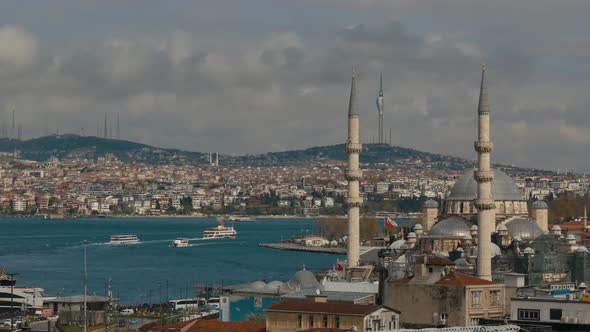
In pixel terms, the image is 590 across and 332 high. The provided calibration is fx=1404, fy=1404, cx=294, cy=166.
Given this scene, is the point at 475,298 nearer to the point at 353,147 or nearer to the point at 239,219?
the point at 353,147

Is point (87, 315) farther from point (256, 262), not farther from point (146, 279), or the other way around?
point (256, 262)

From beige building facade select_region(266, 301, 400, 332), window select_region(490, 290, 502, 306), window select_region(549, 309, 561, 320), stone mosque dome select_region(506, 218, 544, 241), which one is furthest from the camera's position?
stone mosque dome select_region(506, 218, 544, 241)

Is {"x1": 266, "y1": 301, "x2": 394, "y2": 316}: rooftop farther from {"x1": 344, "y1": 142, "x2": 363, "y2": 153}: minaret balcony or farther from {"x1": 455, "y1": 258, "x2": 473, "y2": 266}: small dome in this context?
{"x1": 344, "y1": 142, "x2": 363, "y2": 153}: minaret balcony

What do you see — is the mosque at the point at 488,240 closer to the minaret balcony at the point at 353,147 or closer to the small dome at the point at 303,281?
the small dome at the point at 303,281

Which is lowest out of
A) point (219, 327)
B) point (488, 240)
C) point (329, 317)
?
point (219, 327)

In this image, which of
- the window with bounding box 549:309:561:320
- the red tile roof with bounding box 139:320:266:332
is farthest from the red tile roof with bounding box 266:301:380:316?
the window with bounding box 549:309:561:320

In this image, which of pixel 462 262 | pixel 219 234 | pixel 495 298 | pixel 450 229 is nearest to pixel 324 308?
pixel 495 298
